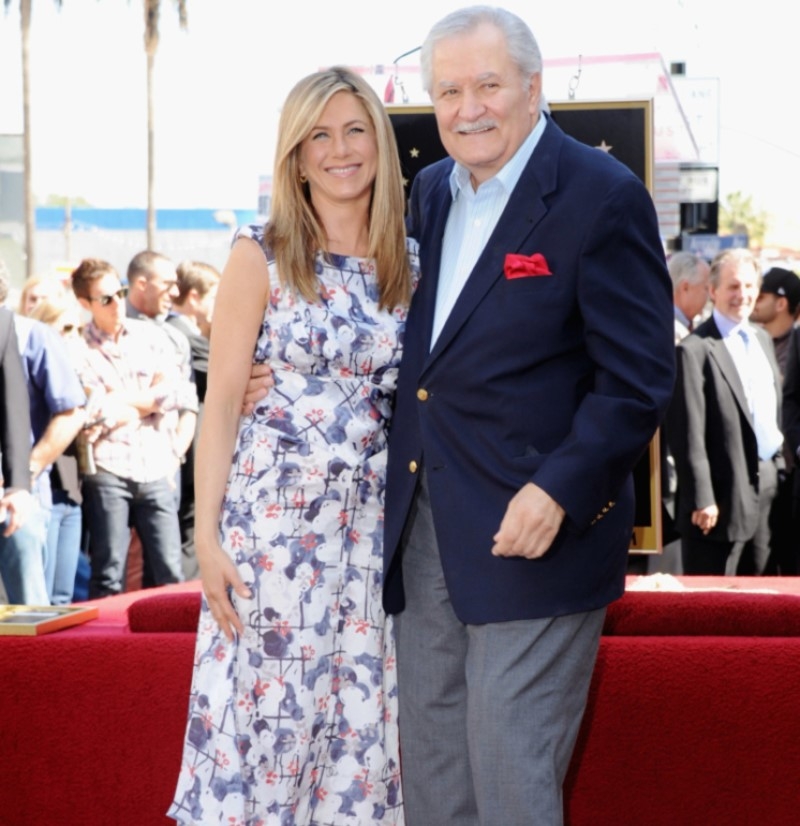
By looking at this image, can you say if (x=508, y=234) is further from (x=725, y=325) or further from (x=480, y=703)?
(x=725, y=325)

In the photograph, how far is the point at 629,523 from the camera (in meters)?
2.66

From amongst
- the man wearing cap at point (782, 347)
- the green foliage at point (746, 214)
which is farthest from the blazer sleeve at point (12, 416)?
the green foliage at point (746, 214)

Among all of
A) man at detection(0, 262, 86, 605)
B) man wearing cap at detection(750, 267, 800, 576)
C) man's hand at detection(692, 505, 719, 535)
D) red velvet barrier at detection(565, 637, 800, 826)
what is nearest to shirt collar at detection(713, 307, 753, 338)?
man wearing cap at detection(750, 267, 800, 576)

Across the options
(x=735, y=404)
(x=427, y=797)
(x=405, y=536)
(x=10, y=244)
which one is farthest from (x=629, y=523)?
(x=10, y=244)

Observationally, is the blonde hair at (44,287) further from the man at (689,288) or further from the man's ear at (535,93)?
the man's ear at (535,93)

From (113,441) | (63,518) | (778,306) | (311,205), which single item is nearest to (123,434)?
(113,441)

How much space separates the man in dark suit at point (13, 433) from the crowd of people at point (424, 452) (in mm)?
2400

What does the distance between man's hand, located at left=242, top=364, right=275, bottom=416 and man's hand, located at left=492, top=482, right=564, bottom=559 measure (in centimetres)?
62

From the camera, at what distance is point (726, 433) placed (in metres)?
6.57

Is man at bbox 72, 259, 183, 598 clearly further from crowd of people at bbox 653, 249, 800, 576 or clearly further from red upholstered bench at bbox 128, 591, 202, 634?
red upholstered bench at bbox 128, 591, 202, 634

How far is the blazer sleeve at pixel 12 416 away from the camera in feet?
16.3

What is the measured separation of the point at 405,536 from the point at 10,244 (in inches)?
293

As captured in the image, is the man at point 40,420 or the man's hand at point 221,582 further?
the man at point 40,420

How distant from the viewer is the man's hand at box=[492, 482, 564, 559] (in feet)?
7.91
